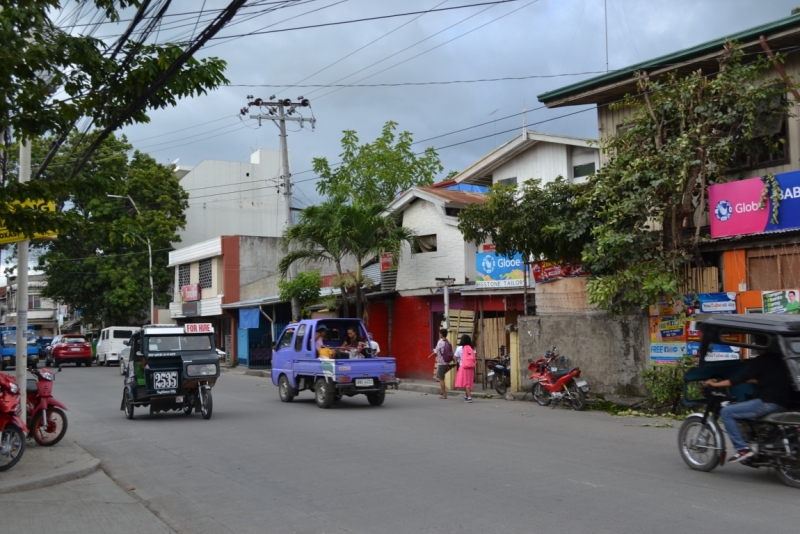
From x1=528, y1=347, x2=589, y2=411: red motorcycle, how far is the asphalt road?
0.72 metres

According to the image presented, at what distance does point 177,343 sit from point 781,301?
12.1 meters

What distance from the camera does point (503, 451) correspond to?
11.0 meters

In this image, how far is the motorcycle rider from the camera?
27.2 ft

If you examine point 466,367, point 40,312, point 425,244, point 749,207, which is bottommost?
point 466,367

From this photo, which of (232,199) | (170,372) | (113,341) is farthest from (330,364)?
(232,199)

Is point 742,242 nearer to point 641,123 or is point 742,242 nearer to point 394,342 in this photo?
point 641,123

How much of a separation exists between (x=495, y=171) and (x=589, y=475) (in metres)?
18.3

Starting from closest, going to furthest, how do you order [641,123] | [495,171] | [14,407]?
1. [14,407]
2. [641,123]
3. [495,171]

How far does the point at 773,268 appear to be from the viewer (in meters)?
15.0

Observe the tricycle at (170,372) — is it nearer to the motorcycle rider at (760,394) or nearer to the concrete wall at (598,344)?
the concrete wall at (598,344)

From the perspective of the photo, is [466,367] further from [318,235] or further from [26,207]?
[26,207]

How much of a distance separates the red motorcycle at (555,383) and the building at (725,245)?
0.74m

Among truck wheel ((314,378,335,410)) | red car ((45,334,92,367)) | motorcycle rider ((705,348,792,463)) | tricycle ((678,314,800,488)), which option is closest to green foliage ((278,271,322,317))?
truck wheel ((314,378,335,410))

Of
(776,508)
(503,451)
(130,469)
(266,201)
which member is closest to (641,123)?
(503,451)
